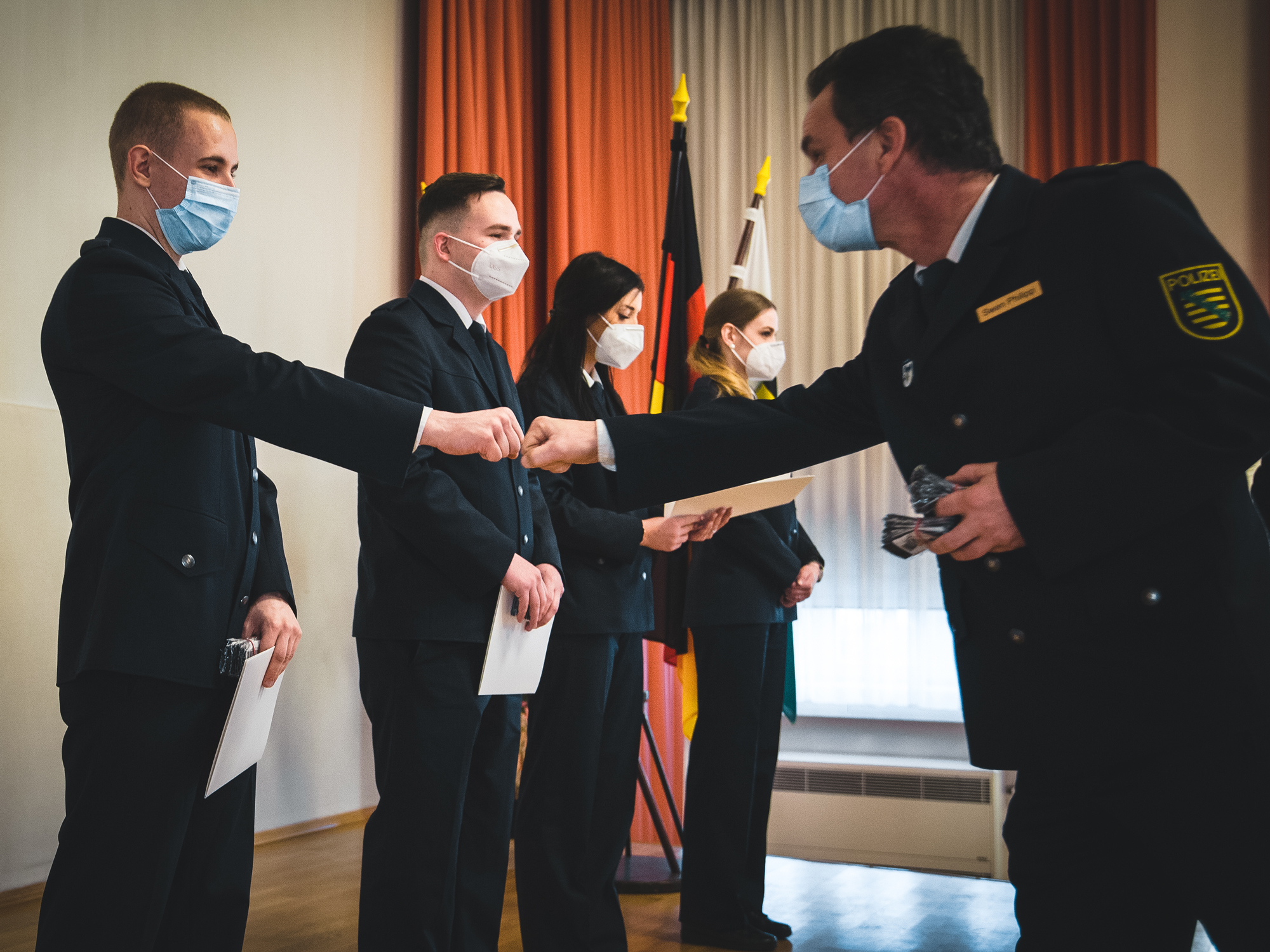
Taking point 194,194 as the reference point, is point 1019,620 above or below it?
below

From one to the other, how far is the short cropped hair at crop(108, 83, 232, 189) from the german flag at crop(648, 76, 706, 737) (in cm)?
190

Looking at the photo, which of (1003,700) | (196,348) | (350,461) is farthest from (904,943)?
(196,348)

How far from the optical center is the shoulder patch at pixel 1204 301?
0.96m

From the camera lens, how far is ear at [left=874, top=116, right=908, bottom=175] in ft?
4.13

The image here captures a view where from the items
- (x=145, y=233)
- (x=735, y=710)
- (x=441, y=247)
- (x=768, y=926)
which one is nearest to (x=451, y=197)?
(x=441, y=247)

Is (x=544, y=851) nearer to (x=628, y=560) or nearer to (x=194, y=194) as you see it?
(x=628, y=560)

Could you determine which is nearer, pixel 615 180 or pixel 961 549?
pixel 961 549

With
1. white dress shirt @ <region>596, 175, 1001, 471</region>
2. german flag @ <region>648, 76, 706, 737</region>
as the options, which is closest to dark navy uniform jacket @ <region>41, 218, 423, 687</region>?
white dress shirt @ <region>596, 175, 1001, 471</region>

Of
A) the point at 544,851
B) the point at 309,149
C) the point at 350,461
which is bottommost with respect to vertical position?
the point at 544,851

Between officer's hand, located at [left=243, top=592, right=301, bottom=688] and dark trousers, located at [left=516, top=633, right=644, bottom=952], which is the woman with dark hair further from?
officer's hand, located at [left=243, top=592, right=301, bottom=688]

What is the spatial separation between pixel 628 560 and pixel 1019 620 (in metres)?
1.38

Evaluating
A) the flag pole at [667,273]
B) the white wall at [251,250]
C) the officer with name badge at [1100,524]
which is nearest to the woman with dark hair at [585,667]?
the flag pole at [667,273]

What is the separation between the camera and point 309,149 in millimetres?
3684

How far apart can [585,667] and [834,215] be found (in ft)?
4.03
